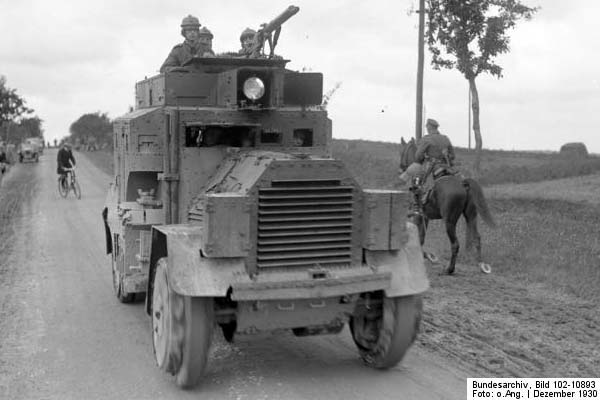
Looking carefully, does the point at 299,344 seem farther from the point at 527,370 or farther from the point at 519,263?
the point at 519,263

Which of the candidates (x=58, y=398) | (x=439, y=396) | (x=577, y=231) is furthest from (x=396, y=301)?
(x=577, y=231)

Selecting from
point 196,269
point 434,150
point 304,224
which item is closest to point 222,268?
point 196,269

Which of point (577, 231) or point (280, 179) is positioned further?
point (577, 231)

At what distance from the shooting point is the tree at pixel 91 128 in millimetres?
98312

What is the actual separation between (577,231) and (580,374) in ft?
26.5

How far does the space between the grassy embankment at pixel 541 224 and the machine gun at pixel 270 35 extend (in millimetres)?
4593

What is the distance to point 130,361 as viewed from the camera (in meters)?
7.23

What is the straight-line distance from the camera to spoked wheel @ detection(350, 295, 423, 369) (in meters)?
6.65

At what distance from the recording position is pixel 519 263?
11789 mm

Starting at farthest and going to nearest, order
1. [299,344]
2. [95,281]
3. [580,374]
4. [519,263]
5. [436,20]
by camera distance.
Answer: [436,20] → [519,263] → [95,281] → [299,344] → [580,374]

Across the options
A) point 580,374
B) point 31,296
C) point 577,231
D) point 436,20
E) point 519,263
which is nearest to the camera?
point 580,374

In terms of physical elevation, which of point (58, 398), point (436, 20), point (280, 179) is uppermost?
point (436, 20)

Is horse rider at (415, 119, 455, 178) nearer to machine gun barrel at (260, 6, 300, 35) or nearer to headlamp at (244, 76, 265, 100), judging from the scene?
machine gun barrel at (260, 6, 300, 35)

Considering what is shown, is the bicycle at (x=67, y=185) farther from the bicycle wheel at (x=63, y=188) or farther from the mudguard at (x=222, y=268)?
the mudguard at (x=222, y=268)
